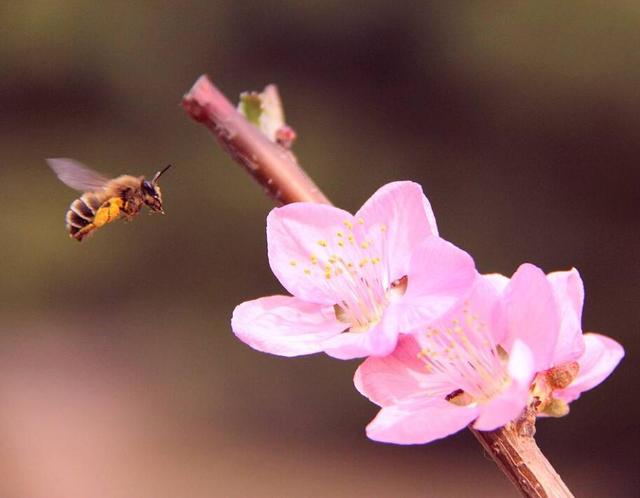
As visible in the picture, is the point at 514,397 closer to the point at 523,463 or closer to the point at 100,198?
the point at 523,463

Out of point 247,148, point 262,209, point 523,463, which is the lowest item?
point 523,463

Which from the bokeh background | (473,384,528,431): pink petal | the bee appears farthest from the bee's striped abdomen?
the bokeh background

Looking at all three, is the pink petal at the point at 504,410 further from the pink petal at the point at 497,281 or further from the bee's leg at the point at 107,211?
the bee's leg at the point at 107,211

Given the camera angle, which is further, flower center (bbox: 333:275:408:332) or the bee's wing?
the bee's wing

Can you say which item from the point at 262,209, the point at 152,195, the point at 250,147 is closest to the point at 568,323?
the point at 250,147

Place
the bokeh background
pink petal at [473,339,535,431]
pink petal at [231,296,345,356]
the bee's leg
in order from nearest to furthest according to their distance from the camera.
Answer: pink petal at [473,339,535,431]
pink petal at [231,296,345,356]
the bee's leg
the bokeh background

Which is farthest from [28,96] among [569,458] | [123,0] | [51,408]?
[569,458]

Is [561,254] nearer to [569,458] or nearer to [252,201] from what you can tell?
[569,458]

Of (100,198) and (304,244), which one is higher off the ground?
(100,198)

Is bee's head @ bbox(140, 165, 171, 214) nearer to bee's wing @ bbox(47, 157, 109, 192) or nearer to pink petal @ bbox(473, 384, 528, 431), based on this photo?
bee's wing @ bbox(47, 157, 109, 192)
